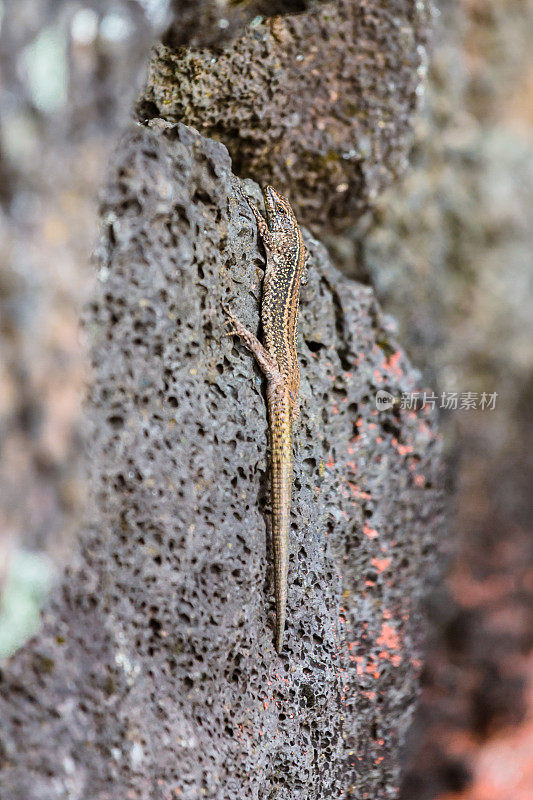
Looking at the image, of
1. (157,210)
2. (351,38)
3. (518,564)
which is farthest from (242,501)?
(518,564)

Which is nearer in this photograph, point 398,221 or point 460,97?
point 398,221

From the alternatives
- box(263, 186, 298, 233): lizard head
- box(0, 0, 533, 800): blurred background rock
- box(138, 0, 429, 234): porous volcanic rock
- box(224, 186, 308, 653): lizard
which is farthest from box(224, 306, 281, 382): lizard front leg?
box(0, 0, 533, 800): blurred background rock

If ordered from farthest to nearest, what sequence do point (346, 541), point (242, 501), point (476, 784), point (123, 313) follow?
point (476, 784) < point (346, 541) < point (242, 501) < point (123, 313)

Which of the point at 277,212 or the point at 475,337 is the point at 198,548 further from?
the point at 475,337

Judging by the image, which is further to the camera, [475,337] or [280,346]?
[475,337]

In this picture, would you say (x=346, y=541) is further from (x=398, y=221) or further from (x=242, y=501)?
(x=398, y=221)
